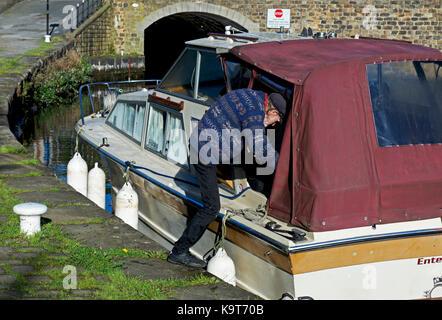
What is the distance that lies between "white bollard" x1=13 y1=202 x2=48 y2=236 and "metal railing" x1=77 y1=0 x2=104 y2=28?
18.2 m

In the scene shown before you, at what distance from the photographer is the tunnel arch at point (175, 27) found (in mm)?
25812

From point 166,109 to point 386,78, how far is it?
2844 mm

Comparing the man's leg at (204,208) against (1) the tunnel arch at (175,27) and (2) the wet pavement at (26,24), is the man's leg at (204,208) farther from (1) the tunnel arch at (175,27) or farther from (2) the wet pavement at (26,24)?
(1) the tunnel arch at (175,27)

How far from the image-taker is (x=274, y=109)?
563 cm

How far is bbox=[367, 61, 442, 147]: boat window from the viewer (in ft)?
18.1

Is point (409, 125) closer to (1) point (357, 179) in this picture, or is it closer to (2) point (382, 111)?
(2) point (382, 111)

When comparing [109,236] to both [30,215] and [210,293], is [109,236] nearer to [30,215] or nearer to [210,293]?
[30,215]

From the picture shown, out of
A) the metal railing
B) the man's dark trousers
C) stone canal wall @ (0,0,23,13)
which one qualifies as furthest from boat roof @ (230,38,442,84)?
stone canal wall @ (0,0,23,13)

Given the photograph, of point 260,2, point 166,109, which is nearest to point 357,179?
point 166,109

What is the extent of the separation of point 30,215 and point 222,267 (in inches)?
61.1

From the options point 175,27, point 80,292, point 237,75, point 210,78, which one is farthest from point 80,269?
point 175,27

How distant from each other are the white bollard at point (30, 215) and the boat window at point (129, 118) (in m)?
3.11

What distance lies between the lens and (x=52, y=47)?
756 inches

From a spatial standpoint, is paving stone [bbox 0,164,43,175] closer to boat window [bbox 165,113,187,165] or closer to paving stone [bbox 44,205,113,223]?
paving stone [bbox 44,205,113,223]
